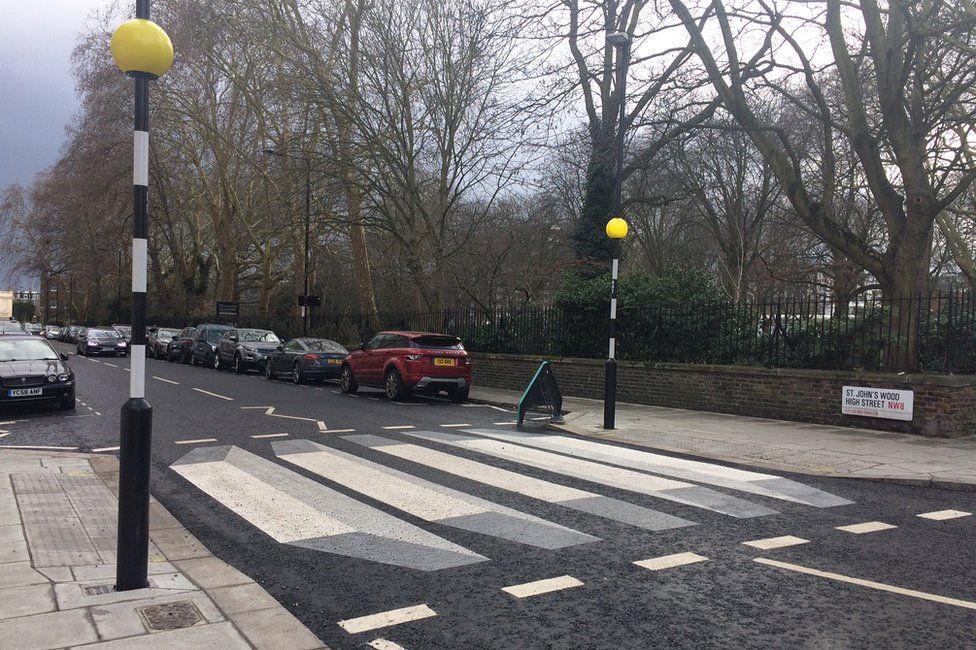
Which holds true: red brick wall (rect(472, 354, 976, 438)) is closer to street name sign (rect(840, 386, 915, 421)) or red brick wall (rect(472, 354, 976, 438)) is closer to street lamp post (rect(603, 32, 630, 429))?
street name sign (rect(840, 386, 915, 421))

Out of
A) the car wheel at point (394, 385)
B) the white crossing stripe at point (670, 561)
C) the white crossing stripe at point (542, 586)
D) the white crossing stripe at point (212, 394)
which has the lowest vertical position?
the white crossing stripe at point (212, 394)

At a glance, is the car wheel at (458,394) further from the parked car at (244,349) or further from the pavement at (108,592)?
the parked car at (244,349)

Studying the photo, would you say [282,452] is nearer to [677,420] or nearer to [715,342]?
[677,420]

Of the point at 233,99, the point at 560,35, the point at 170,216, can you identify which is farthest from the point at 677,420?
the point at 170,216

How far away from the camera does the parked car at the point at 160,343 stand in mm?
37375

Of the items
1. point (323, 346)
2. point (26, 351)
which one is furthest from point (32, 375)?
point (323, 346)

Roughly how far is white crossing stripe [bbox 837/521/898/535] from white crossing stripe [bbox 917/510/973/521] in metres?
0.67

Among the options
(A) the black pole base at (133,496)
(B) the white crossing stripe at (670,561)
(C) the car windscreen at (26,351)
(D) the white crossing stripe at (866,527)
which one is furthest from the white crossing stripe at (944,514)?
(C) the car windscreen at (26,351)

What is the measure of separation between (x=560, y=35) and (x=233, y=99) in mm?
28408

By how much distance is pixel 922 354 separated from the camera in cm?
1276

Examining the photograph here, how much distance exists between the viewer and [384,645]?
152 inches

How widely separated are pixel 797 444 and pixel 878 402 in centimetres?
239

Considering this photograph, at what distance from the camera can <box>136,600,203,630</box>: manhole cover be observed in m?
3.98

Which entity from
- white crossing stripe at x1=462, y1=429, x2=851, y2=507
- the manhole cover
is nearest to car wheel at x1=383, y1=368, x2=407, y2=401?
white crossing stripe at x1=462, y1=429, x2=851, y2=507
